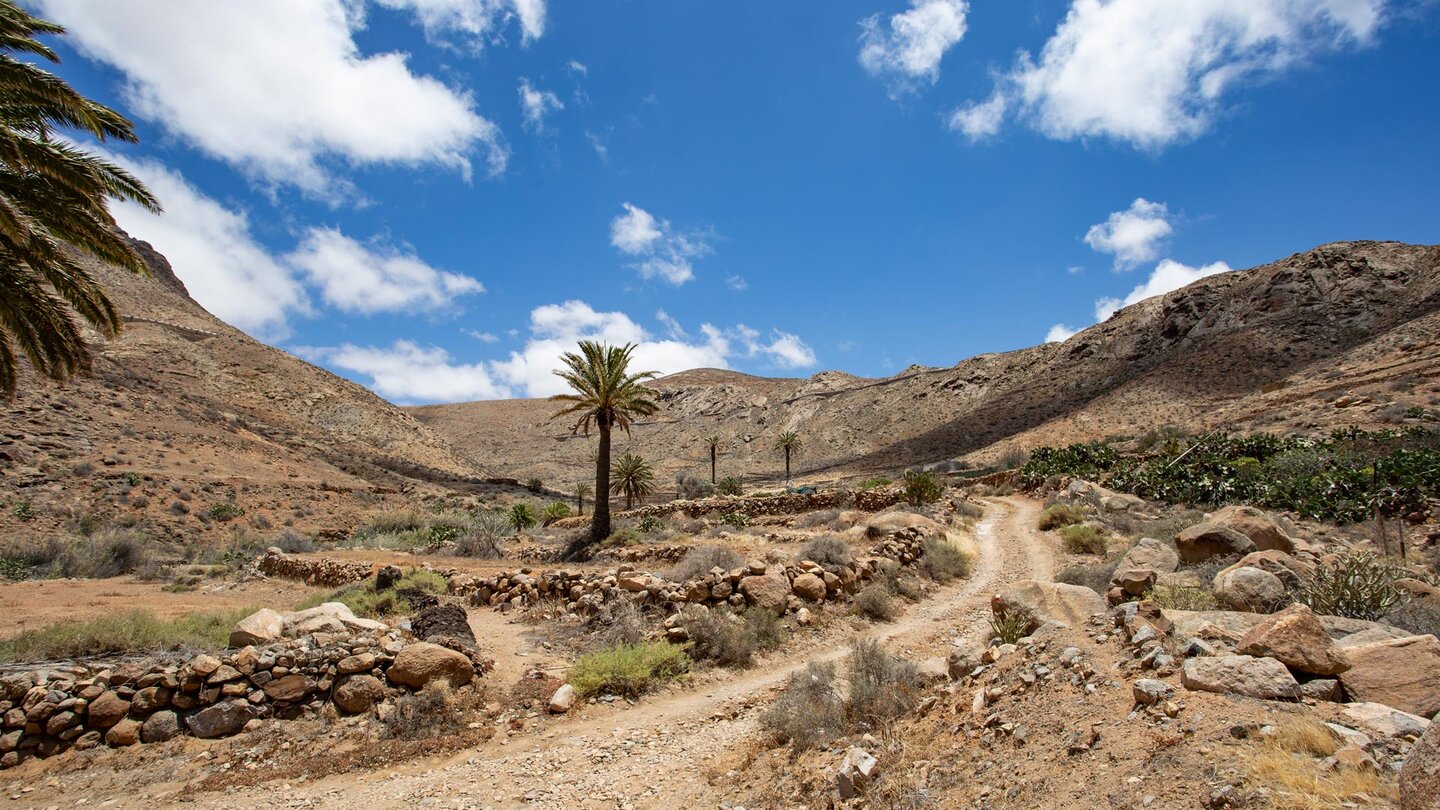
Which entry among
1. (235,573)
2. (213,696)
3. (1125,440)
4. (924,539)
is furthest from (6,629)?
(1125,440)

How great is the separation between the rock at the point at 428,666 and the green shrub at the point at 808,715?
3.87m

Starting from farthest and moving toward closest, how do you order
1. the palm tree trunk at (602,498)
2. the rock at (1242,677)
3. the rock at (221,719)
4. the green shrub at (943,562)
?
the palm tree trunk at (602,498), the green shrub at (943,562), the rock at (221,719), the rock at (1242,677)

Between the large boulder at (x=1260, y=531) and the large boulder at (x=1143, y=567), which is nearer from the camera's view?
the large boulder at (x=1143, y=567)

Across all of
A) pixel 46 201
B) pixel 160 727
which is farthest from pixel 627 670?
pixel 46 201

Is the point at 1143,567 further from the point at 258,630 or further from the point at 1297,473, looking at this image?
the point at 1297,473

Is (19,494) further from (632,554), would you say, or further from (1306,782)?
(1306,782)

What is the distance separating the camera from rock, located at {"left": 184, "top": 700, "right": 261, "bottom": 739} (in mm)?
6859

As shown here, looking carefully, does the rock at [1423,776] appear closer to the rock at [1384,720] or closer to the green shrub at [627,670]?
the rock at [1384,720]

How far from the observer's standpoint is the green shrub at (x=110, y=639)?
27.5 feet

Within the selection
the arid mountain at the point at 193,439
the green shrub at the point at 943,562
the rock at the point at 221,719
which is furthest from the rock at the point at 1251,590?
the arid mountain at the point at 193,439

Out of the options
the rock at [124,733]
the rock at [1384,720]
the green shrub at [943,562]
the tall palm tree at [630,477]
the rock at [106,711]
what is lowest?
the rock at [124,733]

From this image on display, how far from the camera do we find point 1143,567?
9.26 metres

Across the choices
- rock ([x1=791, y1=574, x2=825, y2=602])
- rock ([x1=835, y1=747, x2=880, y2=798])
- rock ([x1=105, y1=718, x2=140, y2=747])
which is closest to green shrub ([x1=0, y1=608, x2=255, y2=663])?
rock ([x1=105, y1=718, x2=140, y2=747])

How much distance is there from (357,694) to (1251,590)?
9919mm
